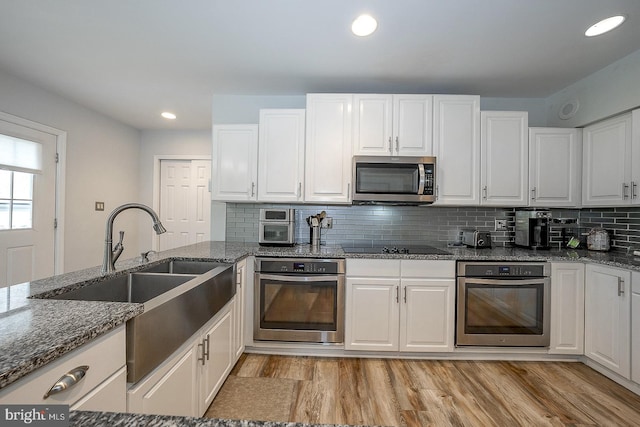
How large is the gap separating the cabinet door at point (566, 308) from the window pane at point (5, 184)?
4.96m

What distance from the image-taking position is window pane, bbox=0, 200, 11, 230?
8.69 ft

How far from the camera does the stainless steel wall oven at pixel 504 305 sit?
2281 mm

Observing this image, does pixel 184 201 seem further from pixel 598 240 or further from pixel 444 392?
pixel 598 240

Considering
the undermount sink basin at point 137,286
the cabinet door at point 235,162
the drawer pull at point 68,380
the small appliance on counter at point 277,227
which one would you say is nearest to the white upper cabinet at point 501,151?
the small appliance on counter at point 277,227

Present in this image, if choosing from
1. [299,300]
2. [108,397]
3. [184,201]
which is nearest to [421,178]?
[299,300]

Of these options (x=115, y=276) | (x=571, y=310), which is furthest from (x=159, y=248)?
(x=571, y=310)

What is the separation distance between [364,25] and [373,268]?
1.78 metres

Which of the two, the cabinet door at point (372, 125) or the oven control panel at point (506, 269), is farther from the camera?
the cabinet door at point (372, 125)

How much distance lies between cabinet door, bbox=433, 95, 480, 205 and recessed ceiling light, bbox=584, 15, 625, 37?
2.63ft

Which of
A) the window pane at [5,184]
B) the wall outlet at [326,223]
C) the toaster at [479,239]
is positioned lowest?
the toaster at [479,239]

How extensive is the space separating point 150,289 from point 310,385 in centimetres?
125

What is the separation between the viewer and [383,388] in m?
1.96

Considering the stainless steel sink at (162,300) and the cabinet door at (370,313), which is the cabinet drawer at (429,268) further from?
the stainless steel sink at (162,300)

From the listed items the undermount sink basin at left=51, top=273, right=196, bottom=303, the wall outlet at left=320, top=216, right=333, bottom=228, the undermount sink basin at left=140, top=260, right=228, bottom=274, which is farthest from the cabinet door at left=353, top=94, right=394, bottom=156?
the undermount sink basin at left=51, top=273, right=196, bottom=303
